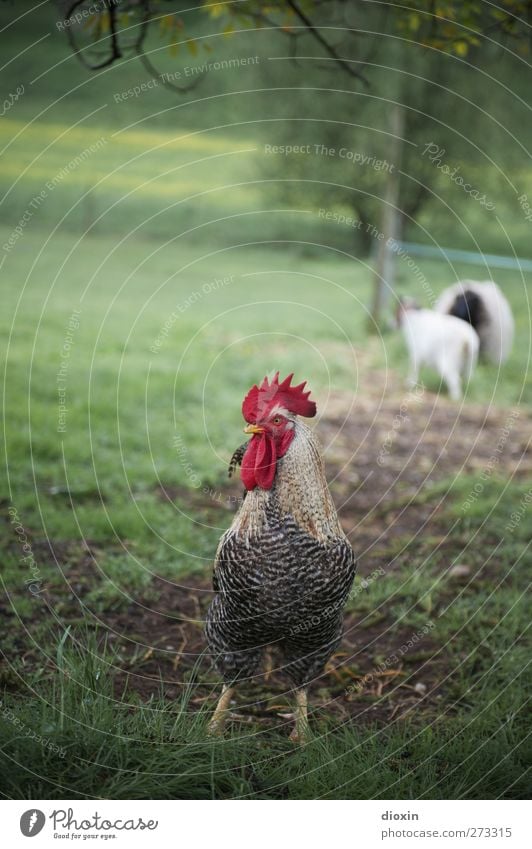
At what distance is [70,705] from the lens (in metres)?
3.07

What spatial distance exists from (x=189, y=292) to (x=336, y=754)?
28.5ft

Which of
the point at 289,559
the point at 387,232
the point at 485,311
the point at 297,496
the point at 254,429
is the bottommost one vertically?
the point at 289,559

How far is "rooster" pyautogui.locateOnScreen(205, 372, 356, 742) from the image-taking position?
2992mm

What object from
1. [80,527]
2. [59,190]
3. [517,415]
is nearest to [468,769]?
[80,527]

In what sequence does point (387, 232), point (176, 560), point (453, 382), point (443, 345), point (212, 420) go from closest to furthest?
1. point (176, 560)
2. point (212, 420)
3. point (443, 345)
4. point (453, 382)
5. point (387, 232)

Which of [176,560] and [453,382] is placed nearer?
[176,560]

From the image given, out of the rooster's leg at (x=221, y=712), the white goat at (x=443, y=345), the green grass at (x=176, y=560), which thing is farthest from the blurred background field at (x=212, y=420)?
the white goat at (x=443, y=345)

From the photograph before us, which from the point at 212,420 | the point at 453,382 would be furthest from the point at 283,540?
the point at 453,382

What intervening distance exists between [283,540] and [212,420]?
3855mm

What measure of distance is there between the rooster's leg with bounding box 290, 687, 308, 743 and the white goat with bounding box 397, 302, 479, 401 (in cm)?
471

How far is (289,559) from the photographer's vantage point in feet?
9.81

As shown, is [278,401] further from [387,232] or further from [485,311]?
[387,232]

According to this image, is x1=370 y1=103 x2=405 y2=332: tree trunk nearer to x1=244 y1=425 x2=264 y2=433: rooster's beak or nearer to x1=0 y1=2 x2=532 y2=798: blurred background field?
x1=0 y1=2 x2=532 y2=798: blurred background field

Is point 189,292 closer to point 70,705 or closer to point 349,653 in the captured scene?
point 349,653
